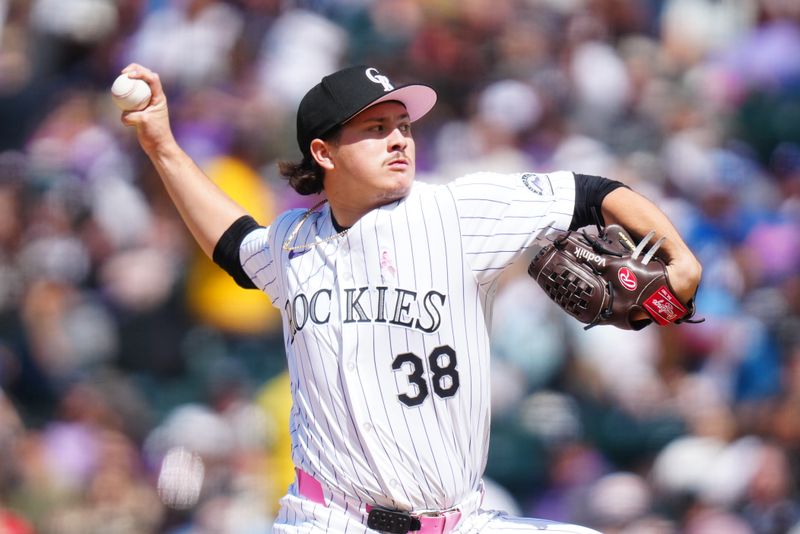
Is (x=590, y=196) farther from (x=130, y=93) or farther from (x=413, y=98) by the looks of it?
(x=130, y=93)

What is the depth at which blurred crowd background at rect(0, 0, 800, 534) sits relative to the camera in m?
5.93

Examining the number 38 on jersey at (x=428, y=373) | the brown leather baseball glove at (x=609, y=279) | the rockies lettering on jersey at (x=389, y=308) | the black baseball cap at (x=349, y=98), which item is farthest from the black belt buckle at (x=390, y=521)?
the black baseball cap at (x=349, y=98)

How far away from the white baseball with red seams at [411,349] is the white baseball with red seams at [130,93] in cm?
82

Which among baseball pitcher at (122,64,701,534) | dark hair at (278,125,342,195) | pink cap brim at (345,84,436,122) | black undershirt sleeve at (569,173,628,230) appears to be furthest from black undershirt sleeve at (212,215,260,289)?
black undershirt sleeve at (569,173,628,230)

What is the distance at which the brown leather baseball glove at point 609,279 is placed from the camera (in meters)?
3.10

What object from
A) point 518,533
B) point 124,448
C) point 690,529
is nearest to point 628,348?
point 690,529

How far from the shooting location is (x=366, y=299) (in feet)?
10.5

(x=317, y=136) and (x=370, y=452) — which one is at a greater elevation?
(x=317, y=136)

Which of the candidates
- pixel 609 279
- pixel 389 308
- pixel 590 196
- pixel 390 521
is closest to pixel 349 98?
pixel 389 308

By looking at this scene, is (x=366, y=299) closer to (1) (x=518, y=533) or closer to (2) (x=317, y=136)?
(2) (x=317, y=136)

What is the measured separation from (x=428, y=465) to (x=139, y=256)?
3.71 metres

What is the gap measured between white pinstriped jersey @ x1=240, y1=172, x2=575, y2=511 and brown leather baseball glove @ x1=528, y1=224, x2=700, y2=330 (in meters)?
0.08

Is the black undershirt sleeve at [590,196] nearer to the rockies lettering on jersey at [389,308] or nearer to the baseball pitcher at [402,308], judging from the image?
the baseball pitcher at [402,308]

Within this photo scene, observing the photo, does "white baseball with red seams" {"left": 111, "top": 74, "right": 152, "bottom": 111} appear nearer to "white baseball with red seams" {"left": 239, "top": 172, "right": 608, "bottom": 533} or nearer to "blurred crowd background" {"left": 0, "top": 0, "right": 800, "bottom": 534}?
"white baseball with red seams" {"left": 239, "top": 172, "right": 608, "bottom": 533}
